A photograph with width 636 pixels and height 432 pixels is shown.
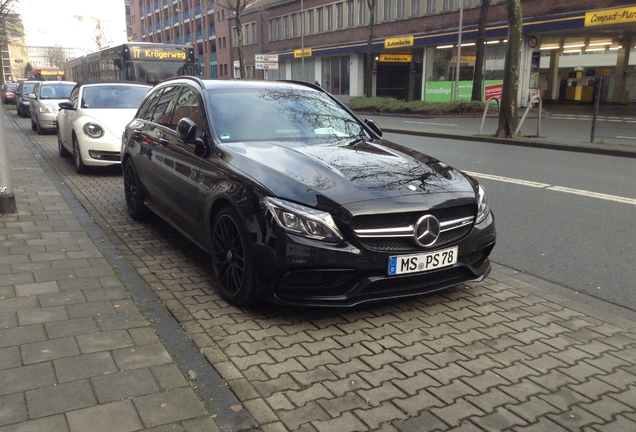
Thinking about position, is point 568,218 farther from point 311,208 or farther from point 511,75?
point 511,75

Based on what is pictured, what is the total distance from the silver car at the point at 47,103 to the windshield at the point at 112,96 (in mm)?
5796

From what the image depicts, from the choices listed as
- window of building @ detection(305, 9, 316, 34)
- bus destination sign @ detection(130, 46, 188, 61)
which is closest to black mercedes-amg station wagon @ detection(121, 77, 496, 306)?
bus destination sign @ detection(130, 46, 188, 61)

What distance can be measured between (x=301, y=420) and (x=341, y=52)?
48.1 metres

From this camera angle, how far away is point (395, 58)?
145ft

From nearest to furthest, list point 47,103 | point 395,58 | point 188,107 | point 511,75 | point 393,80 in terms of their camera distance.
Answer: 1. point 188,107
2. point 511,75
3. point 47,103
4. point 395,58
5. point 393,80

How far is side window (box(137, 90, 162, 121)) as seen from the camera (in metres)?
6.44

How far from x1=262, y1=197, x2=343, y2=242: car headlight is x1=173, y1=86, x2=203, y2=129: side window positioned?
67.1 inches

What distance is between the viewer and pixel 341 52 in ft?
159

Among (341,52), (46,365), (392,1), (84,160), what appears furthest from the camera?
(341,52)

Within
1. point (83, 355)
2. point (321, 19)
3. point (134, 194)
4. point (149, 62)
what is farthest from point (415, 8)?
point (83, 355)

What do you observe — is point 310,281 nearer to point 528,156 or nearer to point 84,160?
point 84,160

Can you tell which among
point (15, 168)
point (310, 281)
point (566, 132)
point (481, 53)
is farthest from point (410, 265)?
point (481, 53)

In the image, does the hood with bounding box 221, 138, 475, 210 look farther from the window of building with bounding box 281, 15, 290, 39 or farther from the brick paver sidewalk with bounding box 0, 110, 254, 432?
the window of building with bounding box 281, 15, 290, 39

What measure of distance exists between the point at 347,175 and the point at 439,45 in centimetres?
3808
